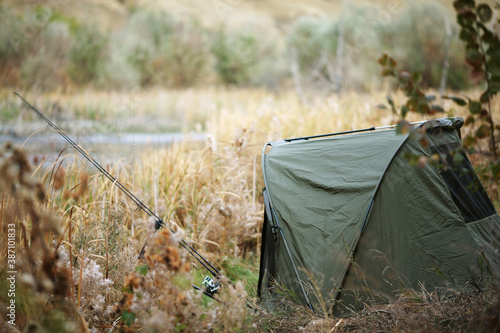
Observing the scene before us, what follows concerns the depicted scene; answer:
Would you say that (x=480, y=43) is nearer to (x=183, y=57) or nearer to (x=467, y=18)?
(x=467, y=18)

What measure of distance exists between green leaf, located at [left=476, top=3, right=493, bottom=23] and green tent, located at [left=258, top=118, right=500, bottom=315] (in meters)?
0.84

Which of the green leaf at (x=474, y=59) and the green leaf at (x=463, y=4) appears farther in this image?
the green leaf at (x=474, y=59)

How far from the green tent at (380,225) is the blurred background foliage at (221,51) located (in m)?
8.65

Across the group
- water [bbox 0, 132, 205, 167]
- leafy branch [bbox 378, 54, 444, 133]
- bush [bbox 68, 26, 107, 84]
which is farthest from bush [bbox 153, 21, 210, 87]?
leafy branch [bbox 378, 54, 444, 133]

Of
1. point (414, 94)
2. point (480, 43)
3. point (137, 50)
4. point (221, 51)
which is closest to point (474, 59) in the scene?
point (480, 43)

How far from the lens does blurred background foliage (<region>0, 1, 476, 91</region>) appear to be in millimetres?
16328

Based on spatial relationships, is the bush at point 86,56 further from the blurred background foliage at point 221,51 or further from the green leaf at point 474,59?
the green leaf at point 474,59

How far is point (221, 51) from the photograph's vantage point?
27.8 meters

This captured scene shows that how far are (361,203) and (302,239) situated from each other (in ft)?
1.62

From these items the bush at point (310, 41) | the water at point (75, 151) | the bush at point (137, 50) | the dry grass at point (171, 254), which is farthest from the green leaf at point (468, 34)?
the bush at point (137, 50)

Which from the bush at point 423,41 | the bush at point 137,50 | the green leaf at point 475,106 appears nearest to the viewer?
the green leaf at point 475,106

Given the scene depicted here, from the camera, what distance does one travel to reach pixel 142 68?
22062 millimetres

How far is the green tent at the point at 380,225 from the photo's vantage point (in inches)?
95.2

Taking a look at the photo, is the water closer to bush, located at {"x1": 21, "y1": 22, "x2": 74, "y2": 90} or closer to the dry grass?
the dry grass
